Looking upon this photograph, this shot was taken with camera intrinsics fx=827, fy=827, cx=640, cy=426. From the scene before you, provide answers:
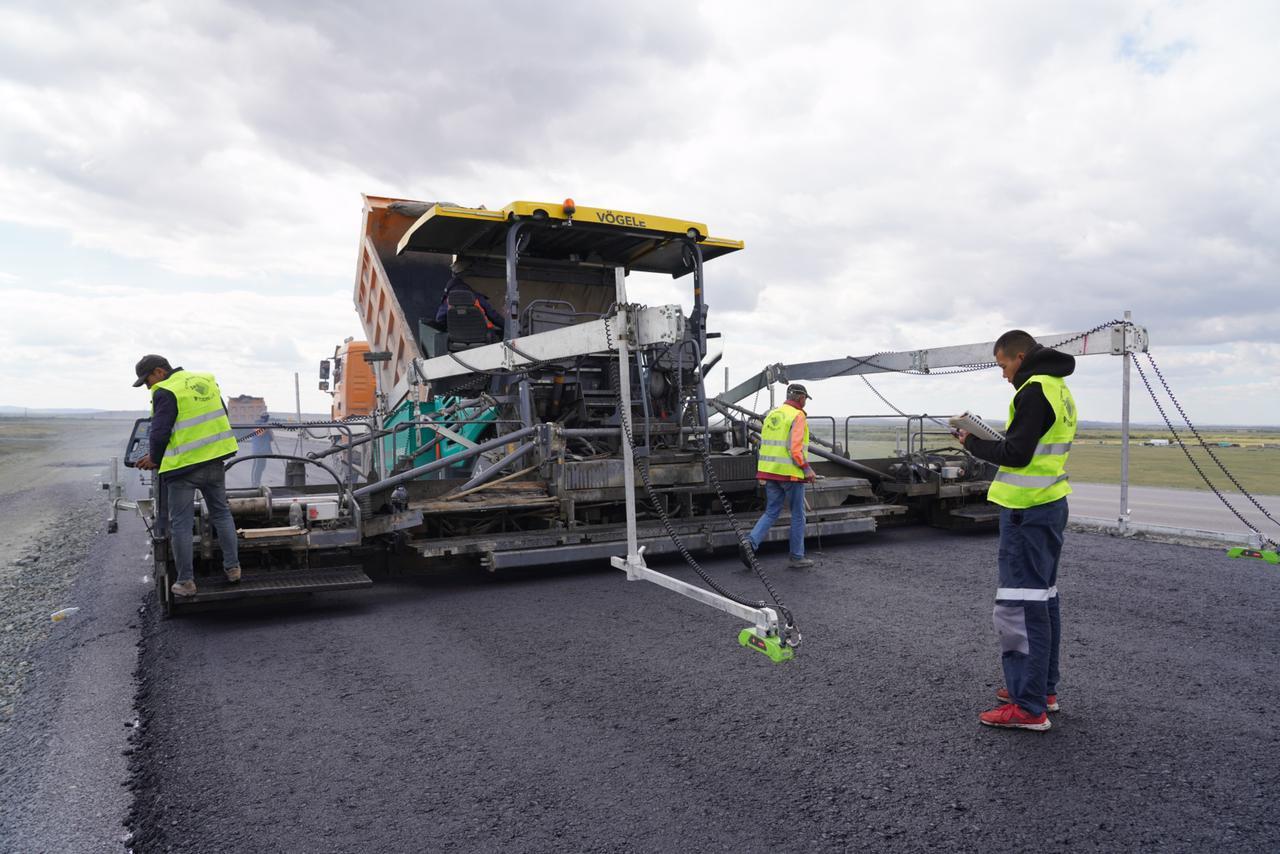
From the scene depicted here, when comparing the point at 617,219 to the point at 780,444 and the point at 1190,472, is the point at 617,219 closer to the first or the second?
the point at 780,444

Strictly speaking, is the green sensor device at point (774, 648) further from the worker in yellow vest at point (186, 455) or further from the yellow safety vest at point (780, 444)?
the worker in yellow vest at point (186, 455)

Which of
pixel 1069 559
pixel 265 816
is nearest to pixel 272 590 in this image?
pixel 265 816

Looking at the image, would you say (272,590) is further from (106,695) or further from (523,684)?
(523,684)

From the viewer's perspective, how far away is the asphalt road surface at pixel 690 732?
8.10ft

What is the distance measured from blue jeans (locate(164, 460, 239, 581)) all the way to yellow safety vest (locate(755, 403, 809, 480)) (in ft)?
12.5

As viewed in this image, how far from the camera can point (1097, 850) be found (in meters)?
2.30

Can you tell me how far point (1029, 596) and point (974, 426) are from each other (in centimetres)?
71

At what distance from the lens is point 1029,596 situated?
323 cm

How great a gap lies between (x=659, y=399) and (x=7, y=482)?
17.9 meters

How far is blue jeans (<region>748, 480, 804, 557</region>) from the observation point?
6.41 meters

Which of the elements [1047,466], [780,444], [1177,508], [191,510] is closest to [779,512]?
[780,444]

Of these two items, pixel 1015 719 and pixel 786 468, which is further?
pixel 786 468

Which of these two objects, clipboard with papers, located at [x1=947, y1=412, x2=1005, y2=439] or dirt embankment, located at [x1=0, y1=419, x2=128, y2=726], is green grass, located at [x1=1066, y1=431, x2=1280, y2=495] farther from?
dirt embankment, located at [x1=0, y1=419, x2=128, y2=726]

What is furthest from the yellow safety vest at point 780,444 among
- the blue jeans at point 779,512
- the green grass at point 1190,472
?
the green grass at point 1190,472
